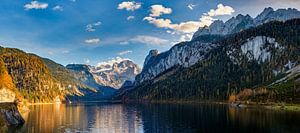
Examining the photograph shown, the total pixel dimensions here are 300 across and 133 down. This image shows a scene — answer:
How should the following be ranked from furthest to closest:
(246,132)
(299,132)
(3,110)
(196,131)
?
1. (3,110)
2. (196,131)
3. (246,132)
4. (299,132)

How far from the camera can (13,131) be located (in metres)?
117

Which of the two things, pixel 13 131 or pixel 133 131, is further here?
pixel 133 131

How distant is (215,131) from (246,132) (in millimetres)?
10751

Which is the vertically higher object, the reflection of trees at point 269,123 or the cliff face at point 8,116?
the cliff face at point 8,116

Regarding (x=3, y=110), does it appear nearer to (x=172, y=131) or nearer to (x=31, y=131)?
(x=31, y=131)

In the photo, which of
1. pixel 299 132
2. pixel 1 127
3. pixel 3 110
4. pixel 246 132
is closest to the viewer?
pixel 299 132

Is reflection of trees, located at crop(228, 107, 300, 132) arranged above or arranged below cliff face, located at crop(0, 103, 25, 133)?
below

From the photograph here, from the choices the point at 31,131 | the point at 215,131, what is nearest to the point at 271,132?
the point at 215,131

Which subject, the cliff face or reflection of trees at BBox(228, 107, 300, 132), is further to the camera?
the cliff face

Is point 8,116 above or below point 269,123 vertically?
above

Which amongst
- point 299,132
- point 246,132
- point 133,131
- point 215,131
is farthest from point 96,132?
point 299,132

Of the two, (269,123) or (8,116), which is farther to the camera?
(8,116)

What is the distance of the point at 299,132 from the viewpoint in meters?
103

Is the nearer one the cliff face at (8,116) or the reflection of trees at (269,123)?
the reflection of trees at (269,123)
